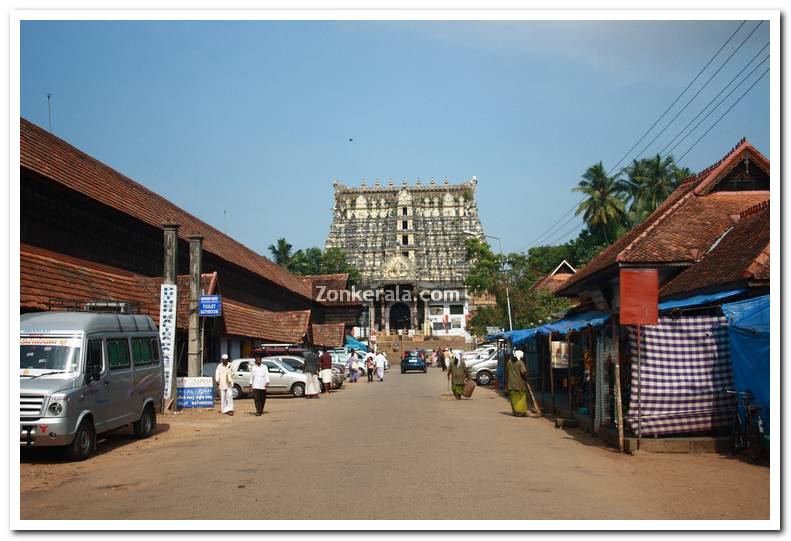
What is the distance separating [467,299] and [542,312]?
53985 millimetres

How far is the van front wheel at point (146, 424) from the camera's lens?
49.9 feet

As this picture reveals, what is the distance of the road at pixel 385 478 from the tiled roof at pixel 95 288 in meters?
3.72

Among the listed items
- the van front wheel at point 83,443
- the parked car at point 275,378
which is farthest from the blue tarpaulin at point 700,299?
the parked car at point 275,378

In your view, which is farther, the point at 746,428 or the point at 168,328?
the point at 168,328

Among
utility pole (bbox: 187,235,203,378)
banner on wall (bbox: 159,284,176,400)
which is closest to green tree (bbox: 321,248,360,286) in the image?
utility pole (bbox: 187,235,203,378)

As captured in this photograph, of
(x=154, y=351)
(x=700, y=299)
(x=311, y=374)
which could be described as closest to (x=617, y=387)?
(x=700, y=299)

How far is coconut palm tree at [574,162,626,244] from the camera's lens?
7144 cm

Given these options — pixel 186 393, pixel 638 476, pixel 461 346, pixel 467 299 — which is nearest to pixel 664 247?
pixel 638 476

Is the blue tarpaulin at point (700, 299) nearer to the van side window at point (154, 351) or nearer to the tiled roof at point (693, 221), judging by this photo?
the tiled roof at point (693, 221)

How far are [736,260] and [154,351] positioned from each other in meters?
11.8

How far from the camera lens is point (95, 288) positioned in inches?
805

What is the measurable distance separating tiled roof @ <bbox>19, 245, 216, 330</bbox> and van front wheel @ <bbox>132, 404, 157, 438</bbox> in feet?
10.6

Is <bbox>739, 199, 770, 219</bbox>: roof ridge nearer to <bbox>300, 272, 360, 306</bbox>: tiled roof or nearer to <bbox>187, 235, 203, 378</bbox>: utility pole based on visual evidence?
<bbox>187, 235, 203, 378</bbox>: utility pole

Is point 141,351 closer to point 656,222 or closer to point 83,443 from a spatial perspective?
point 83,443
